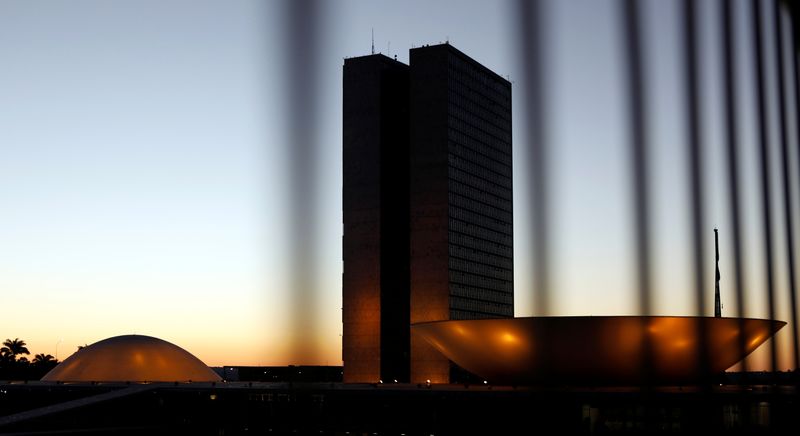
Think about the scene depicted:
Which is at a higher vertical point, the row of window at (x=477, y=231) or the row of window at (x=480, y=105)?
the row of window at (x=480, y=105)

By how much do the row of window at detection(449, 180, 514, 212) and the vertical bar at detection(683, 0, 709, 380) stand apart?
363 ft

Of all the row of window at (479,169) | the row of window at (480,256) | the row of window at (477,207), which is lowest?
the row of window at (480,256)

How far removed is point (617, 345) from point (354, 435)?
13.9 m

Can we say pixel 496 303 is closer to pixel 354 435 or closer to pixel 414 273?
pixel 414 273

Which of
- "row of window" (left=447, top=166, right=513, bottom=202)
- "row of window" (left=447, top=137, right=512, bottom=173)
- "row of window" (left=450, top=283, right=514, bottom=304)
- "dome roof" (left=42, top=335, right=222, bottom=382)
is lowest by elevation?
"dome roof" (left=42, top=335, right=222, bottom=382)

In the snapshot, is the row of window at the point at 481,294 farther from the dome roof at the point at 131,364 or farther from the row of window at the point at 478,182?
the dome roof at the point at 131,364

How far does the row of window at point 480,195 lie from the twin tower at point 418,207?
0.13 meters

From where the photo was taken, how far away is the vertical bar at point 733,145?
28.5 ft

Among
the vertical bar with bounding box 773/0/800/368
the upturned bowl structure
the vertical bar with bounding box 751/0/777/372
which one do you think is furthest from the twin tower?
the vertical bar with bounding box 751/0/777/372

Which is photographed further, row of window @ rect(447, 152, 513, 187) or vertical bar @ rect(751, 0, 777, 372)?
Result: row of window @ rect(447, 152, 513, 187)

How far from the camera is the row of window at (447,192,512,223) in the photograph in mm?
119125

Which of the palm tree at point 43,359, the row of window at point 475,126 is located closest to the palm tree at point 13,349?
the palm tree at point 43,359

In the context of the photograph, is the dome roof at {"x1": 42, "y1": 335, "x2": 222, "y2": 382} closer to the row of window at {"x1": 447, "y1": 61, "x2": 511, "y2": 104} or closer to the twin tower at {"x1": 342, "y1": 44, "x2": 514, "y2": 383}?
the twin tower at {"x1": 342, "y1": 44, "x2": 514, "y2": 383}

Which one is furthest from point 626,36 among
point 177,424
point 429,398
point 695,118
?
point 177,424
